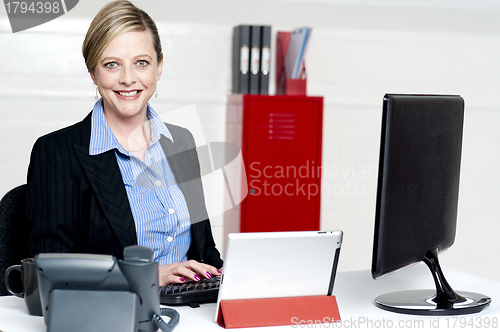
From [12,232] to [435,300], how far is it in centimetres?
102

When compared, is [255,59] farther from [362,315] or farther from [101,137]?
[362,315]

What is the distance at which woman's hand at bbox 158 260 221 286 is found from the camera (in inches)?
53.3

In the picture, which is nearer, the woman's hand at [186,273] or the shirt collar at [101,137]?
the woman's hand at [186,273]

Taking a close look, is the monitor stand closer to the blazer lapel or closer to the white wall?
the blazer lapel

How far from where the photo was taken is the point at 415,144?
3.86 feet

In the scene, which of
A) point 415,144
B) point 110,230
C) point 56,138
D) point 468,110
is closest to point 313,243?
point 415,144

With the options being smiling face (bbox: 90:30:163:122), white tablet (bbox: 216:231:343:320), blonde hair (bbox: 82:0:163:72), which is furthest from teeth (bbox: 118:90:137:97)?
white tablet (bbox: 216:231:343:320)

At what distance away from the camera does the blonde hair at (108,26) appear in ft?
5.27

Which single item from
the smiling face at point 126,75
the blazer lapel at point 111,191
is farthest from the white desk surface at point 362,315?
the smiling face at point 126,75

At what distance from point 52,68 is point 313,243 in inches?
81.8

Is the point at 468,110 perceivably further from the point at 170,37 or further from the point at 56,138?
the point at 56,138

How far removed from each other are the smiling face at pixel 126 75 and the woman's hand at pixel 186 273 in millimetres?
510

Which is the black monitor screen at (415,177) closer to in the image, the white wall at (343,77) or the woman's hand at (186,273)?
the woman's hand at (186,273)

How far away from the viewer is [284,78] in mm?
2924
